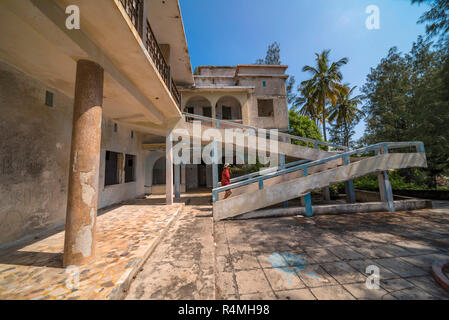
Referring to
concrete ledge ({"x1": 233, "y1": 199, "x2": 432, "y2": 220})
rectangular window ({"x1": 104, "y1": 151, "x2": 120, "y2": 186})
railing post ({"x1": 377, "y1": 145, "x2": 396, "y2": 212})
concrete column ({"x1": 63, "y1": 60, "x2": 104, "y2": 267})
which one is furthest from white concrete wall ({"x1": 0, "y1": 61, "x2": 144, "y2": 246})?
railing post ({"x1": 377, "y1": 145, "x2": 396, "y2": 212})

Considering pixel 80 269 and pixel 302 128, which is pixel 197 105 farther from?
pixel 80 269

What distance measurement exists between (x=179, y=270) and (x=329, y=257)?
2842 mm

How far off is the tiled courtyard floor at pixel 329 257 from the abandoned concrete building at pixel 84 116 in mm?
1455

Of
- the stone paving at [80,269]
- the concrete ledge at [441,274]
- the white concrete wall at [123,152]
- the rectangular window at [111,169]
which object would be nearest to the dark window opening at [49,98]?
the white concrete wall at [123,152]

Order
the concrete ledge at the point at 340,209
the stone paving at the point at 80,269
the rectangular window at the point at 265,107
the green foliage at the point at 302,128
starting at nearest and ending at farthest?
the stone paving at the point at 80,269 → the concrete ledge at the point at 340,209 → the rectangular window at the point at 265,107 → the green foliage at the point at 302,128

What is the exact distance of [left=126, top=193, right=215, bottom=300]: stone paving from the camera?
238cm

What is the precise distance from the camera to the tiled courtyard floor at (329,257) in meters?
2.44

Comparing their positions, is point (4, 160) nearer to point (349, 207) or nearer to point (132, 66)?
point (132, 66)

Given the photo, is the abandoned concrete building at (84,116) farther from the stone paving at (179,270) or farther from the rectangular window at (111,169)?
the stone paving at (179,270)

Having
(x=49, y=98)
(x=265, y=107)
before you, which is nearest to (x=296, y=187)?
(x=49, y=98)

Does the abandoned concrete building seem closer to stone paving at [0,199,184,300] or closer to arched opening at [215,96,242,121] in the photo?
stone paving at [0,199,184,300]

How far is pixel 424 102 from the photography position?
34.9ft

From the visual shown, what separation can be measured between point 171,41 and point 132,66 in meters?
4.42

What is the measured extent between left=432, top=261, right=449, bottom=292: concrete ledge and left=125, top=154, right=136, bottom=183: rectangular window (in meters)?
10.6
